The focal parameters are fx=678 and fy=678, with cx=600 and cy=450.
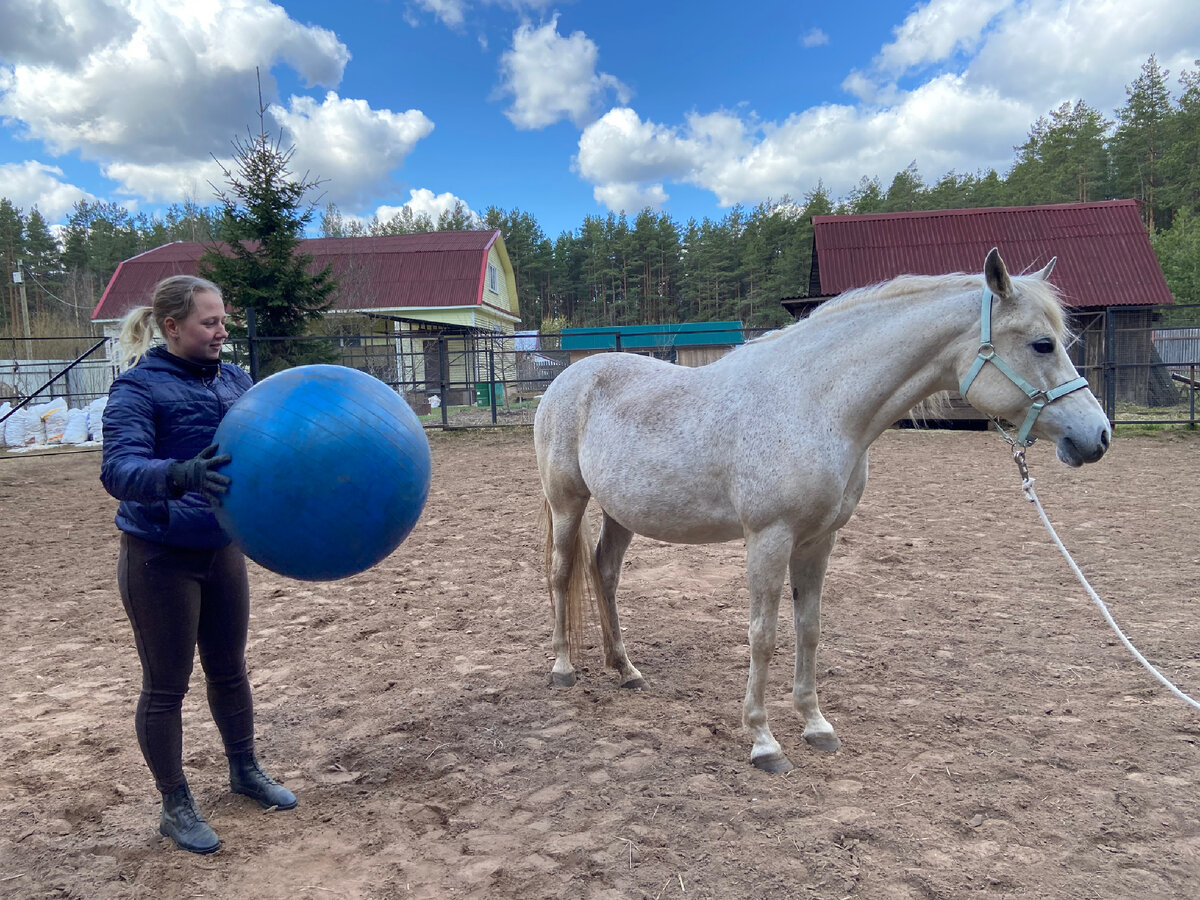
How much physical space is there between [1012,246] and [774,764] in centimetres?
1869

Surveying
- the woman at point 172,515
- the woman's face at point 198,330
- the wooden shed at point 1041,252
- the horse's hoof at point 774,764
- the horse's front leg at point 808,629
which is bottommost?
the horse's hoof at point 774,764

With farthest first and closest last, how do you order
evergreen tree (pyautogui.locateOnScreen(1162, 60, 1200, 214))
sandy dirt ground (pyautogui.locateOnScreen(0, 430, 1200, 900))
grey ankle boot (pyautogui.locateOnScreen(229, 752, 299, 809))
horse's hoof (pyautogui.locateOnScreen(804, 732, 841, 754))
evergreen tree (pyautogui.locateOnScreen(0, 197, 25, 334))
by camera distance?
evergreen tree (pyautogui.locateOnScreen(0, 197, 25, 334)) → evergreen tree (pyautogui.locateOnScreen(1162, 60, 1200, 214)) → horse's hoof (pyautogui.locateOnScreen(804, 732, 841, 754)) → grey ankle boot (pyautogui.locateOnScreen(229, 752, 299, 809)) → sandy dirt ground (pyautogui.locateOnScreen(0, 430, 1200, 900))

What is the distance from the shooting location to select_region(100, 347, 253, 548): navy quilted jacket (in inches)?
73.5

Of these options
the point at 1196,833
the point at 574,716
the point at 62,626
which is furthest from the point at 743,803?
the point at 62,626

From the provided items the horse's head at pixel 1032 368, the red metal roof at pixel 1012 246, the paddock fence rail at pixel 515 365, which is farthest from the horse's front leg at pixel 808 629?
the red metal roof at pixel 1012 246

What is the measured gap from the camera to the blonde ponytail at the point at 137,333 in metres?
2.17

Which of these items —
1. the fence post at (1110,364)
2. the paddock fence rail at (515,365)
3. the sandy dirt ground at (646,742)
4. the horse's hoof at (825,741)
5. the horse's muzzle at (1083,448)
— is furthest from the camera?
the paddock fence rail at (515,365)

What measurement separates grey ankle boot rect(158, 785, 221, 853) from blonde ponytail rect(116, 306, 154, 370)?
1401 mm

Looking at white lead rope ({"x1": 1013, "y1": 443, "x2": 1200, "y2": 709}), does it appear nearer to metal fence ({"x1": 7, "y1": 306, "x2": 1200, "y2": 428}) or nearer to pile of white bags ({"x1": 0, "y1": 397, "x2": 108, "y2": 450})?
metal fence ({"x1": 7, "y1": 306, "x2": 1200, "y2": 428})

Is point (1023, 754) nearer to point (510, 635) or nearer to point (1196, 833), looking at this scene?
point (1196, 833)

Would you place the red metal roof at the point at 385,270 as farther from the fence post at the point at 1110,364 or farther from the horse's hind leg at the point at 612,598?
the horse's hind leg at the point at 612,598

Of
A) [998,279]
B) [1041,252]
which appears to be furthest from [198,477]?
[1041,252]

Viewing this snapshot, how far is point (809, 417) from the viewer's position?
97.3 inches

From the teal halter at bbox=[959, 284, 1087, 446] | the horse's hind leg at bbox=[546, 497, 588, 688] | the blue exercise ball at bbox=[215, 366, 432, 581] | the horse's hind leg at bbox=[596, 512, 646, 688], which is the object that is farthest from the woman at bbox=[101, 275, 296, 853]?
the teal halter at bbox=[959, 284, 1087, 446]
